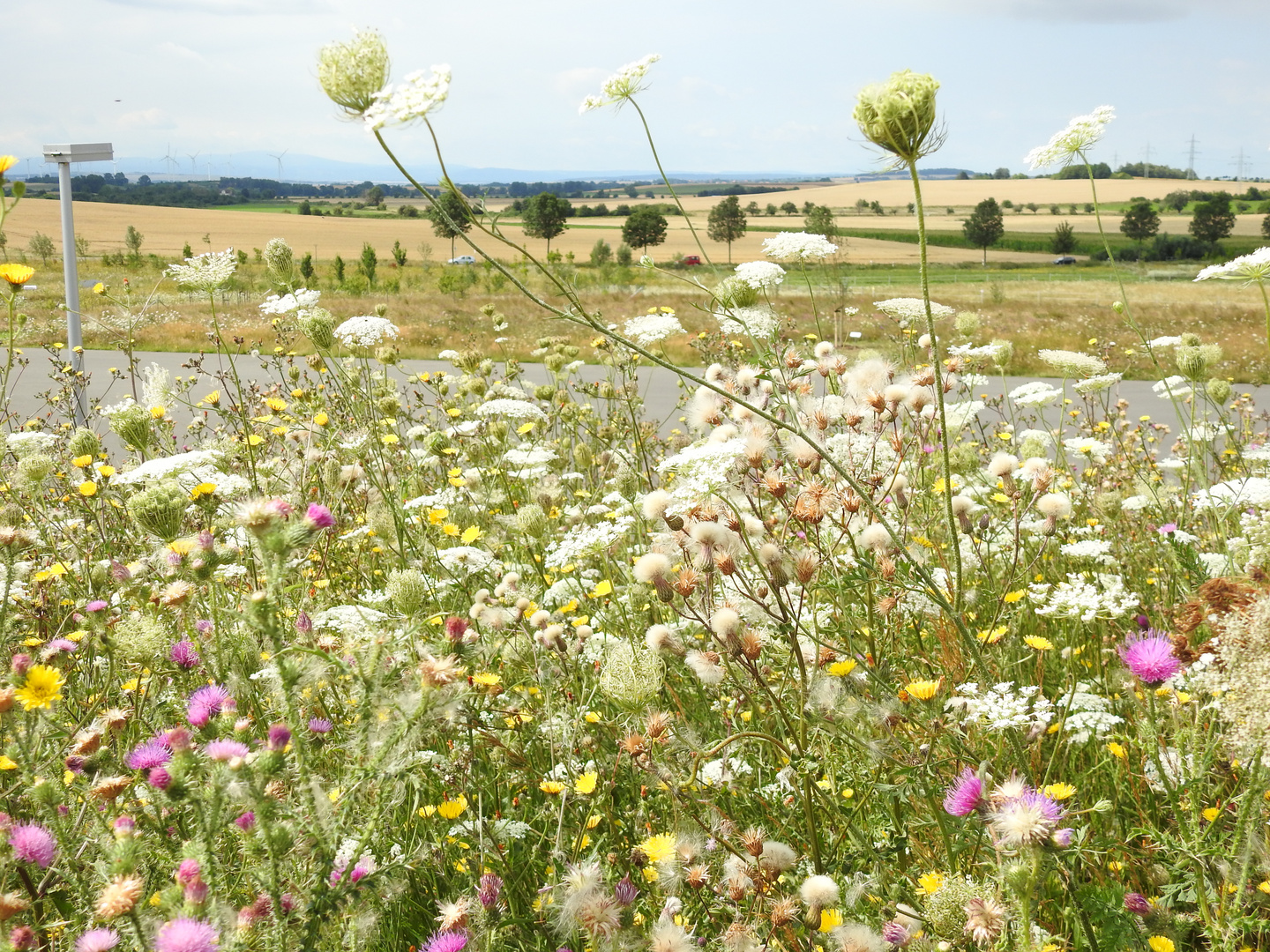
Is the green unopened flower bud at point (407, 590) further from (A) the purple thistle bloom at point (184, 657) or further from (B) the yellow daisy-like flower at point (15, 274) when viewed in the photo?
(B) the yellow daisy-like flower at point (15, 274)

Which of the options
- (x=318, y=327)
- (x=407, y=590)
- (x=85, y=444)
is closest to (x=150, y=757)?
(x=407, y=590)

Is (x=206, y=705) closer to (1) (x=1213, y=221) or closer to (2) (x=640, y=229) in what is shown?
(2) (x=640, y=229)

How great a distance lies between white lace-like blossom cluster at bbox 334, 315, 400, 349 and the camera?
4672mm

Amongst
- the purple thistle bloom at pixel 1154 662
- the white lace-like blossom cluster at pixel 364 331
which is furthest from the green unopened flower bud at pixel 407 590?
the white lace-like blossom cluster at pixel 364 331

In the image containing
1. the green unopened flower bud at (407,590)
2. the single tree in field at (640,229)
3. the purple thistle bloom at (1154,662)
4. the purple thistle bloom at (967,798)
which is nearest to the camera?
the purple thistle bloom at (967,798)

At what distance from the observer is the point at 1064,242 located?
8875 cm

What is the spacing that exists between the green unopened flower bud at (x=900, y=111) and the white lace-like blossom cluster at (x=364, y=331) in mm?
3548

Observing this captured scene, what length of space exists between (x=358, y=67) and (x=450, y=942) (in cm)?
202

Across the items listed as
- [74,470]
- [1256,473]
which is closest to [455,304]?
[74,470]

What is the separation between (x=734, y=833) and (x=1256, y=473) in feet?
12.9

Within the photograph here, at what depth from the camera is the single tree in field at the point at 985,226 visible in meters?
86.6

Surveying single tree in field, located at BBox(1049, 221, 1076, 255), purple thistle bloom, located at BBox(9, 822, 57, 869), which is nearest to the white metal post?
purple thistle bloom, located at BBox(9, 822, 57, 869)

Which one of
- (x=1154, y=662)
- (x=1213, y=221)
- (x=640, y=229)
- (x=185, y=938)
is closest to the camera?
(x=185, y=938)

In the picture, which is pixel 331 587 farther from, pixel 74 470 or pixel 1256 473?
pixel 1256 473
